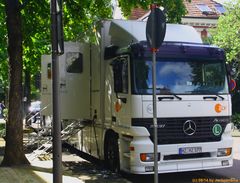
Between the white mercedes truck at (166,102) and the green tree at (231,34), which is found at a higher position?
the green tree at (231,34)

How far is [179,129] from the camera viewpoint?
10391 millimetres

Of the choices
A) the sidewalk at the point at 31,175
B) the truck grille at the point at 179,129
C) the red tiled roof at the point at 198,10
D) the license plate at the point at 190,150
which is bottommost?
the sidewalk at the point at 31,175

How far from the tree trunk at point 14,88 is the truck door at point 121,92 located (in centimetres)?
244

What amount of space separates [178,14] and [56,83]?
628cm

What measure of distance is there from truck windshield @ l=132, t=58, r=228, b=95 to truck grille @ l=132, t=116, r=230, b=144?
1.92 feet

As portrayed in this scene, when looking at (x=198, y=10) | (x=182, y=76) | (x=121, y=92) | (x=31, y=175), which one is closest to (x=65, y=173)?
(x=31, y=175)

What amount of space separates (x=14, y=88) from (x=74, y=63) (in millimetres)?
1795

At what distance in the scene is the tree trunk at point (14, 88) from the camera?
1188cm

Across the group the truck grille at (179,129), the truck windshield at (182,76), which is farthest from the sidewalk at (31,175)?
the truck windshield at (182,76)

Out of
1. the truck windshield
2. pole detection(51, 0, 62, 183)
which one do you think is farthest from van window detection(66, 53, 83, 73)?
pole detection(51, 0, 62, 183)

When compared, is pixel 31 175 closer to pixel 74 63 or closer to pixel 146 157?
pixel 146 157

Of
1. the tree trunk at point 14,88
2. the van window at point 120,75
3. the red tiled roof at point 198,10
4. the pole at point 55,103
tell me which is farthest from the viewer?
the red tiled roof at point 198,10

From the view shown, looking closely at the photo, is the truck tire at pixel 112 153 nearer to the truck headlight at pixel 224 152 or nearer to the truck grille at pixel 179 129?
the truck grille at pixel 179 129

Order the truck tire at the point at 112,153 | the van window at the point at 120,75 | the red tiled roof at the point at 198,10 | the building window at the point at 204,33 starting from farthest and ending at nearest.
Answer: the red tiled roof at the point at 198,10, the building window at the point at 204,33, the truck tire at the point at 112,153, the van window at the point at 120,75
